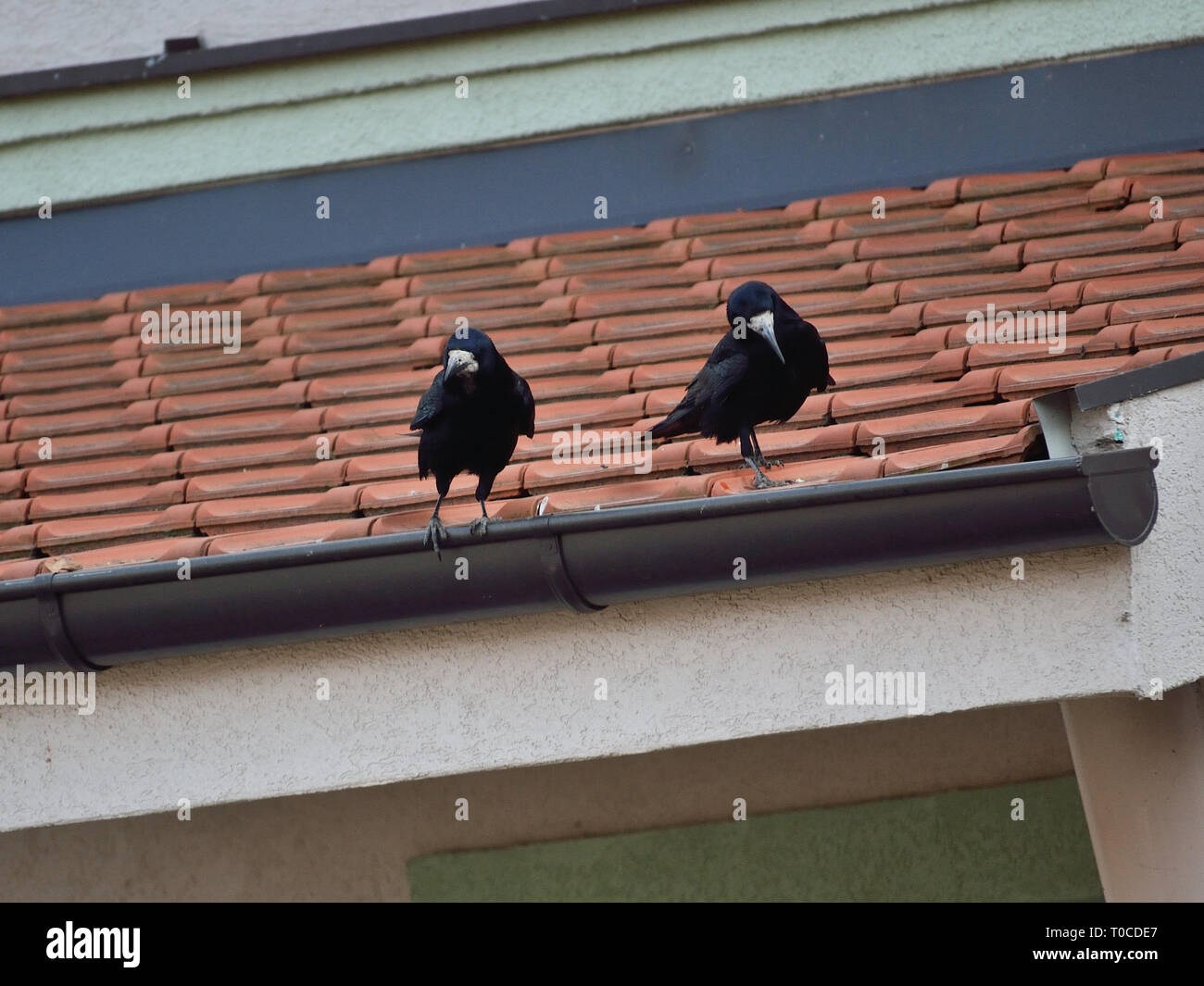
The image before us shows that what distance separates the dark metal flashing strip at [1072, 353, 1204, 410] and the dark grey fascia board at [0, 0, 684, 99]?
3139mm

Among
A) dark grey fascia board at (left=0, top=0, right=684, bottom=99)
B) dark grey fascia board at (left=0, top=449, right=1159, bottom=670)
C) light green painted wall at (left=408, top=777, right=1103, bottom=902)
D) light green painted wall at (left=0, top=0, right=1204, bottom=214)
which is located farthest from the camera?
dark grey fascia board at (left=0, top=0, right=684, bottom=99)

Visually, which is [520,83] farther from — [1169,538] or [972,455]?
[1169,538]

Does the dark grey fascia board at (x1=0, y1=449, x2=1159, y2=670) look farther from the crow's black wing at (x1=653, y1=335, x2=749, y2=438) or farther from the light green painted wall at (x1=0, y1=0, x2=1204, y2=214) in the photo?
the light green painted wall at (x1=0, y1=0, x2=1204, y2=214)

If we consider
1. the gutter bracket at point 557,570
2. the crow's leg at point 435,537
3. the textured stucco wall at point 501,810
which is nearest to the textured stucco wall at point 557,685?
the gutter bracket at point 557,570

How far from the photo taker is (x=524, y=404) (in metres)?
3.83

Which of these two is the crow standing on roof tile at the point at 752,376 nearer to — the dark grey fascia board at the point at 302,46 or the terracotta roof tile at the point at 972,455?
the terracotta roof tile at the point at 972,455

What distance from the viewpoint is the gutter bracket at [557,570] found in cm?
330

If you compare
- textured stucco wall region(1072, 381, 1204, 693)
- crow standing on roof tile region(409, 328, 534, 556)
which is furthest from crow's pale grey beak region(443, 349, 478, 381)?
textured stucco wall region(1072, 381, 1204, 693)

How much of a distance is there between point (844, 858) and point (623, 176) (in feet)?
9.60

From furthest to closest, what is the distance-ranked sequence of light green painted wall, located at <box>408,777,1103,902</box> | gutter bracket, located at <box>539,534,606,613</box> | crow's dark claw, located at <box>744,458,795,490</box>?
light green painted wall, located at <box>408,777,1103,902</box> < crow's dark claw, located at <box>744,458,795,490</box> < gutter bracket, located at <box>539,534,606,613</box>

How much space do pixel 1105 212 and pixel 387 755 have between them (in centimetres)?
314

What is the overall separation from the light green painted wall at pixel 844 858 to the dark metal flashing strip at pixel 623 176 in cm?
255

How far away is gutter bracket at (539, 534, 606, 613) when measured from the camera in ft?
10.8

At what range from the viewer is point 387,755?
140 inches
